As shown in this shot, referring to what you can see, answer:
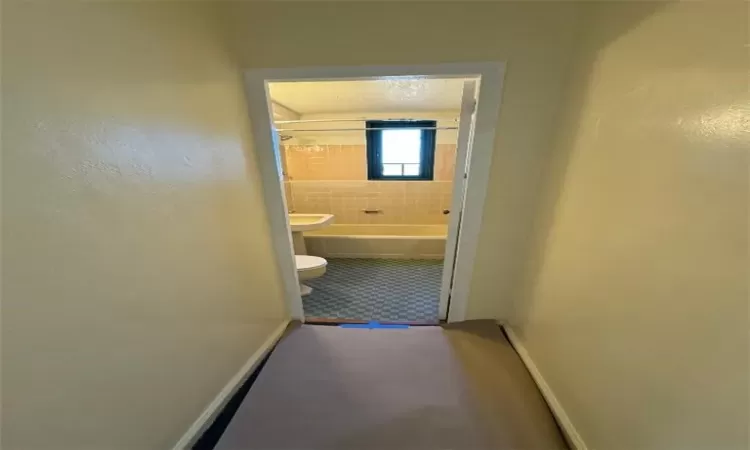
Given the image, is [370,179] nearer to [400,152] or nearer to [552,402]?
[400,152]

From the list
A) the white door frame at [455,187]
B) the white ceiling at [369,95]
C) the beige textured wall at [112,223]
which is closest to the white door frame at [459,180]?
the white door frame at [455,187]

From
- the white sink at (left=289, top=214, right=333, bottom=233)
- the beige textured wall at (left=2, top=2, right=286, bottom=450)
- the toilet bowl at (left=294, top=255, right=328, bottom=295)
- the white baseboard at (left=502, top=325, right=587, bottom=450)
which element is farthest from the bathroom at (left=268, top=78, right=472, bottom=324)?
the beige textured wall at (left=2, top=2, right=286, bottom=450)

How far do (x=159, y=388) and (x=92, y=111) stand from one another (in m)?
0.90

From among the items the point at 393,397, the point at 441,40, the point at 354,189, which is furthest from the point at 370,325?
the point at 354,189

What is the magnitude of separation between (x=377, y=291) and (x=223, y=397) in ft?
5.41

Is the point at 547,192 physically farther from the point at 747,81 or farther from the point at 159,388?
the point at 159,388

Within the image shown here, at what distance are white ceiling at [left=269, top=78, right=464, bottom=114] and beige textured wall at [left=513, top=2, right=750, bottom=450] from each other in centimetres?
149

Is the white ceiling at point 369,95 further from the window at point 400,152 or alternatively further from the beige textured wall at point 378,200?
the beige textured wall at point 378,200

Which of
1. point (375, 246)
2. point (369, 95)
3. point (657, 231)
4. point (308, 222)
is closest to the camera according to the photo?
point (657, 231)

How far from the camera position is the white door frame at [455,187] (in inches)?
56.4

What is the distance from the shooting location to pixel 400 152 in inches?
162

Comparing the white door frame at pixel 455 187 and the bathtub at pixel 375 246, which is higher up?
the white door frame at pixel 455 187

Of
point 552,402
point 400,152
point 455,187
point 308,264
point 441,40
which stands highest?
point 441,40

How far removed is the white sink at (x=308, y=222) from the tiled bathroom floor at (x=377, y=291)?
1.85 feet
